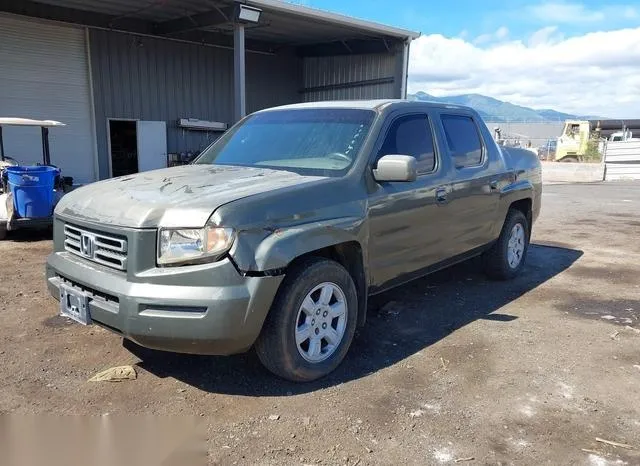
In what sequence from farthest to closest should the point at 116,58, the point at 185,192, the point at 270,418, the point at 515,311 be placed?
1. the point at 116,58
2. the point at 515,311
3. the point at 185,192
4. the point at 270,418

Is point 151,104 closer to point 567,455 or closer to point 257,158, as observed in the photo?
point 257,158

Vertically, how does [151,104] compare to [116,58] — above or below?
below

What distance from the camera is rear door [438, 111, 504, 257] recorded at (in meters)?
4.89

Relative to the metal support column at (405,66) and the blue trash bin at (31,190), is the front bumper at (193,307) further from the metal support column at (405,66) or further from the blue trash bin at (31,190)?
the metal support column at (405,66)

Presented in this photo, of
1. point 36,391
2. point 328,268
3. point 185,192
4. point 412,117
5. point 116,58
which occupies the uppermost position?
point 116,58

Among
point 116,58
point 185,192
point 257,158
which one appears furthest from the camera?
point 116,58

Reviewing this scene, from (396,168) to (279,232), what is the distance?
1049mm

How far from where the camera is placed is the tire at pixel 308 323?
3334 mm

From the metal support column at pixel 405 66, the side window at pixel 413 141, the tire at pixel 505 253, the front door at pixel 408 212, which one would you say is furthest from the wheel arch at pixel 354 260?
the metal support column at pixel 405 66

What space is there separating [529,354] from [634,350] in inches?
33.9

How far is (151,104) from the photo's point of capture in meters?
16.5

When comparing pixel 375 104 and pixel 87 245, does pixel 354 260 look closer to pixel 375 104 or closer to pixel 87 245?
pixel 375 104

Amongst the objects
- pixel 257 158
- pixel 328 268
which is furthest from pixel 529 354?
pixel 257 158

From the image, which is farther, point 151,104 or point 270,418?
point 151,104
